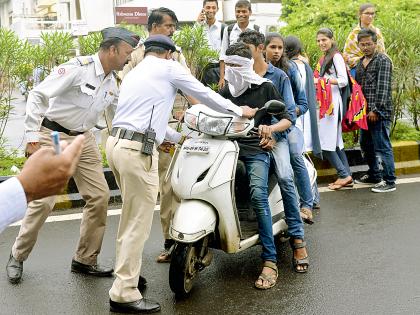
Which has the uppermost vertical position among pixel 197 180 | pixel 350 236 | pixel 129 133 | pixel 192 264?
pixel 129 133

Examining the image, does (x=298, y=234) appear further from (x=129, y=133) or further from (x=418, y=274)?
(x=129, y=133)

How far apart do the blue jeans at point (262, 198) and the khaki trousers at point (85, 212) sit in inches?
42.7

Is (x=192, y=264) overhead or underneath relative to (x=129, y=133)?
underneath

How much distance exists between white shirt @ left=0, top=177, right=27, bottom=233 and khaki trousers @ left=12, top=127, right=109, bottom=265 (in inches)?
116

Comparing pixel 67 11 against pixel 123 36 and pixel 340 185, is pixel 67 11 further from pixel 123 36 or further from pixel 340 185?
pixel 123 36

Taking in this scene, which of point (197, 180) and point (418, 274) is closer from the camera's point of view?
point (197, 180)

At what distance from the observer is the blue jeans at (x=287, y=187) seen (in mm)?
4824

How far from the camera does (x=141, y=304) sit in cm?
409

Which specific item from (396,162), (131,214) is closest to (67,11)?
(396,162)

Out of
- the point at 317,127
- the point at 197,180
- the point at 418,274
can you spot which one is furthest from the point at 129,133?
the point at 317,127

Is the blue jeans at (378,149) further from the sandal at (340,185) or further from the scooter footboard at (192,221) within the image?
the scooter footboard at (192,221)

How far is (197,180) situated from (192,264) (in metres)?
0.54

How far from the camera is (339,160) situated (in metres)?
7.47

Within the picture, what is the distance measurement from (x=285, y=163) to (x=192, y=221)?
102 centimetres
